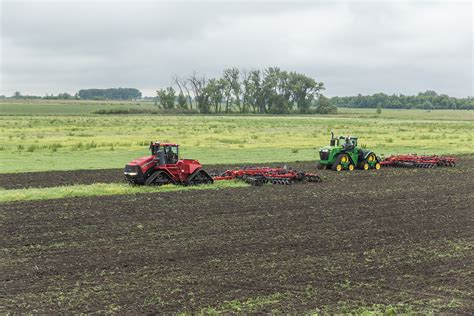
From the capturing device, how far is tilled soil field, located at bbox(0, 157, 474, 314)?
10.3m

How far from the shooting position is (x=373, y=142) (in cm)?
5453

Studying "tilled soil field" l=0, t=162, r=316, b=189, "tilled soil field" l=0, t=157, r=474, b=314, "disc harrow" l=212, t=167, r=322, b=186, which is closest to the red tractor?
"disc harrow" l=212, t=167, r=322, b=186

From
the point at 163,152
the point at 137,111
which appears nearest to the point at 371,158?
the point at 163,152

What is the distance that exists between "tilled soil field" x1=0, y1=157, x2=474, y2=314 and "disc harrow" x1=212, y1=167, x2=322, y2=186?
127 inches

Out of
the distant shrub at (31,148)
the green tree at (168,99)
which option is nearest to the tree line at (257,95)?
the green tree at (168,99)

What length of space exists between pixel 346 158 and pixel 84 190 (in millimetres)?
15477

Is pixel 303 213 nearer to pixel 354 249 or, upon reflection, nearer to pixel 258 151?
pixel 354 249

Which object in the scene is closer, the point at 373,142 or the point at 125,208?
the point at 125,208

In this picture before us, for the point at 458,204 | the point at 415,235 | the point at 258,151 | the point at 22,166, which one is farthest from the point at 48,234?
the point at 258,151

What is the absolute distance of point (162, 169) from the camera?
23641 millimetres

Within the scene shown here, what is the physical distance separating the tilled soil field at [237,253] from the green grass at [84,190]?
1.10 m

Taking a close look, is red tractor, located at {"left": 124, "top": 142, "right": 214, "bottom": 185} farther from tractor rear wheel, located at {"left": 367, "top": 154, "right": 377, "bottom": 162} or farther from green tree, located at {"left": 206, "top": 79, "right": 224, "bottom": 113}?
green tree, located at {"left": 206, "top": 79, "right": 224, "bottom": 113}

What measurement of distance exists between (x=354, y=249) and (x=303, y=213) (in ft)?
14.8

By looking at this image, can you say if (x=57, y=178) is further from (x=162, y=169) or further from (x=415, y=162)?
(x=415, y=162)
